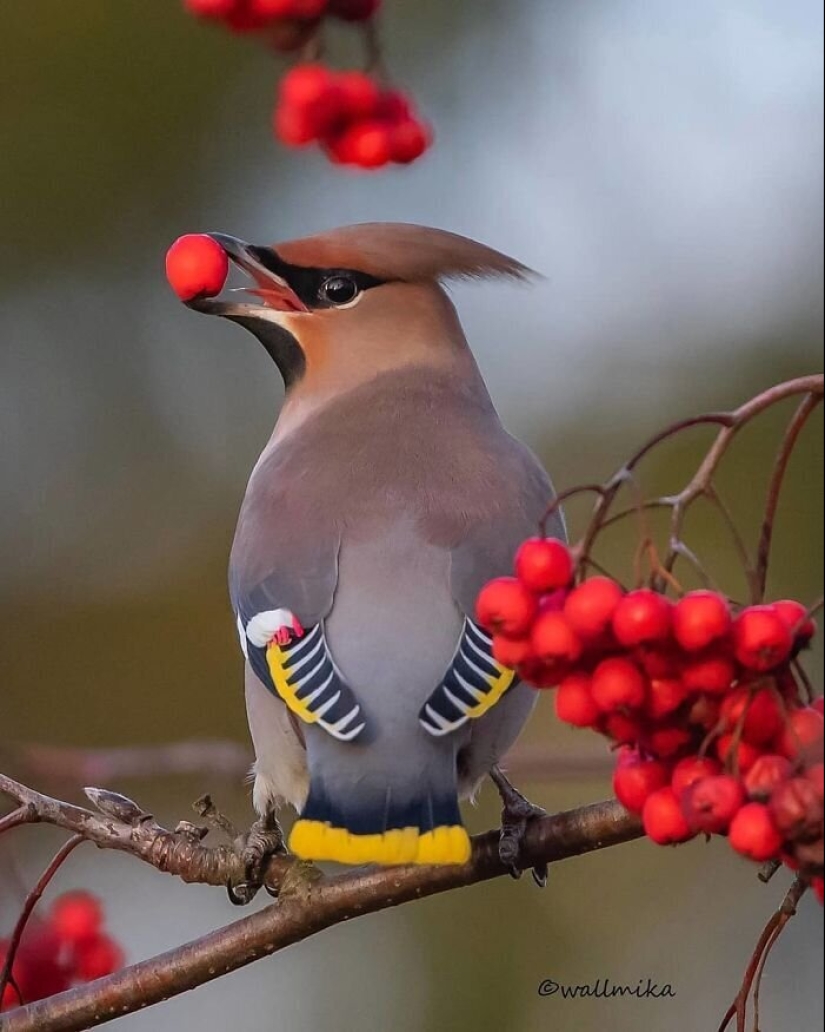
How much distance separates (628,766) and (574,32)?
15.5 ft

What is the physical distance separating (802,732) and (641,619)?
184 millimetres

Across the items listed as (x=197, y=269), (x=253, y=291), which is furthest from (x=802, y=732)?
(x=253, y=291)

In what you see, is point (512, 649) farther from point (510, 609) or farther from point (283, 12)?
point (283, 12)

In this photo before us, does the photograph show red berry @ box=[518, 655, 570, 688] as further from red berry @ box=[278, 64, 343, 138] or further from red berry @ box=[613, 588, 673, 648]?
red berry @ box=[278, 64, 343, 138]

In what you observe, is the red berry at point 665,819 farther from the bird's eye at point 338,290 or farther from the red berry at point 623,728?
the bird's eye at point 338,290

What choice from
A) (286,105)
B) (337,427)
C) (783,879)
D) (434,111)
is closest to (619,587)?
(286,105)

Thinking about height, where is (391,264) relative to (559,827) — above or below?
above

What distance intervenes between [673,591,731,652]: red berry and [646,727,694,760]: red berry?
0.10 m

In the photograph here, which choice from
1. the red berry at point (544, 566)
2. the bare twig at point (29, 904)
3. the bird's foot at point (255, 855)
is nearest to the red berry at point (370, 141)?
the red berry at point (544, 566)

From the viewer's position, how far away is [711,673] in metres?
1.83

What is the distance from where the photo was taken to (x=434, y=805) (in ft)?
8.07

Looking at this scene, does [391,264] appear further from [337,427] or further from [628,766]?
[628,766]

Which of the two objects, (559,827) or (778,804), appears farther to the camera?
(559,827)

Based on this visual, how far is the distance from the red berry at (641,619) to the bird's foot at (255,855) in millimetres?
1014
